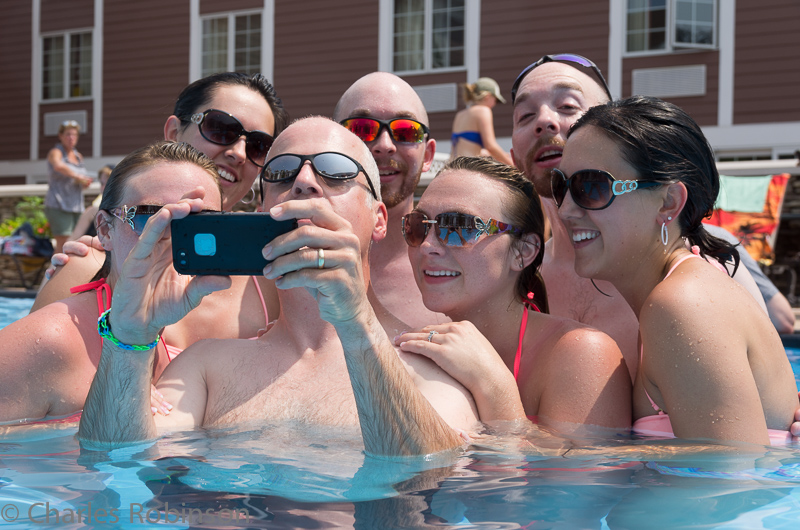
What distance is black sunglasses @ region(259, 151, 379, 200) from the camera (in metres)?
2.98

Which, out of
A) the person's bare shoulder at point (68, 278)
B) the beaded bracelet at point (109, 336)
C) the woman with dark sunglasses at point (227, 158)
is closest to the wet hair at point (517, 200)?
the woman with dark sunglasses at point (227, 158)

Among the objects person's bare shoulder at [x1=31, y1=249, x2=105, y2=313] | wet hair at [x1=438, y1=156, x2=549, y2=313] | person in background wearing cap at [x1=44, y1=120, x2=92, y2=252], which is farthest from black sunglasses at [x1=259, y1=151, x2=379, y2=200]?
person in background wearing cap at [x1=44, y1=120, x2=92, y2=252]

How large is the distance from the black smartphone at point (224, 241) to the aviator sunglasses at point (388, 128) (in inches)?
83.7

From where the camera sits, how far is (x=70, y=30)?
19.3 meters

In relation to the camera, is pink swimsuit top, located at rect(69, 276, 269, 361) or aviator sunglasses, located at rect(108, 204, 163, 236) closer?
aviator sunglasses, located at rect(108, 204, 163, 236)

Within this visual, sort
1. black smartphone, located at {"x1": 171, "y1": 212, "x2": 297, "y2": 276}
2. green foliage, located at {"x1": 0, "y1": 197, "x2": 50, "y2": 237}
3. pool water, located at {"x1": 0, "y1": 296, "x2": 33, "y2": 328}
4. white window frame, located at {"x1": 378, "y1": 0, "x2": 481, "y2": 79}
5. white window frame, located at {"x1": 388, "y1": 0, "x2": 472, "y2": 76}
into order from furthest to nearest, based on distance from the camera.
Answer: white window frame, located at {"x1": 388, "y1": 0, "x2": 472, "y2": 76} < white window frame, located at {"x1": 378, "y1": 0, "x2": 481, "y2": 79} < green foliage, located at {"x1": 0, "y1": 197, "x2": 50, "y2": 237} < pool water, located at {"x1": 0, "y1": 296, "x2": 33, "y2": 328} < black smartphone, located at {"x1": 171, "y1": 212, "x2": 297, "y2": 276}

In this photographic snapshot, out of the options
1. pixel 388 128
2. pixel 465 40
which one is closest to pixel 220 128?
pixel 388 128

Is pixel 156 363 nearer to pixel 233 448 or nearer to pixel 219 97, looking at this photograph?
pixel 233 448

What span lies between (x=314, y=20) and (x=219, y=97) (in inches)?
521

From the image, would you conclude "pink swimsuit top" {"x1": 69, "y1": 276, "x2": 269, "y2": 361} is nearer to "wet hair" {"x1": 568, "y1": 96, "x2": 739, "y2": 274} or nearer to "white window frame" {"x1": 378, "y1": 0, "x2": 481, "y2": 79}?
"wet hair" {"x1": 568, "y1": 96, "x2": 739, "y2": 274}

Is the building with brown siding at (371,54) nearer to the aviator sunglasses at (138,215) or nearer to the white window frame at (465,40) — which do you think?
the white window frame at (465,40)

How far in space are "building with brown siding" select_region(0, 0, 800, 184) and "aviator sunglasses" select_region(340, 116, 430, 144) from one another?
10881 mm

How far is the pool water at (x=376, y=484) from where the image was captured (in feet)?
7.01

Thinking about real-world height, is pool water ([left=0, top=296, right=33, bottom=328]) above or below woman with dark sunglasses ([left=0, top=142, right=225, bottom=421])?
below
